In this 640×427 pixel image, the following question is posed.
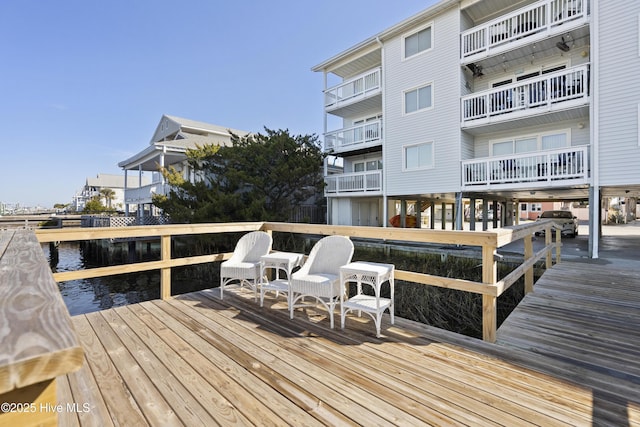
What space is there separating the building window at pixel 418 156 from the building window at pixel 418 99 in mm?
1413

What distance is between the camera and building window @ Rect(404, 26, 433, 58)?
11.4 m

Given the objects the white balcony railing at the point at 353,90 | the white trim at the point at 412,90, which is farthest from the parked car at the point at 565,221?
the white balcony railing at the point at 353,90

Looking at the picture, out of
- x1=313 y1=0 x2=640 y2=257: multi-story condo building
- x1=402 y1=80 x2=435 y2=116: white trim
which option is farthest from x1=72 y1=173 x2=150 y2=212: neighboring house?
x1=402 y1=80 x2=435 y2=116: white trim

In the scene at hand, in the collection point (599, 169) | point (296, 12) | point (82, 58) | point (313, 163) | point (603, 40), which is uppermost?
point (296, 12)

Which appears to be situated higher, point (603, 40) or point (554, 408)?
point (603, 40)

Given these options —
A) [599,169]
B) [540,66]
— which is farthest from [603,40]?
[599,169]

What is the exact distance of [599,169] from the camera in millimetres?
8133

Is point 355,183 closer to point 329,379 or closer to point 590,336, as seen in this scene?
point 590,336

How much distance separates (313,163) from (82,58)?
9.90 metres

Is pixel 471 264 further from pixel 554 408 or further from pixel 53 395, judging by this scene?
pixel 53 395

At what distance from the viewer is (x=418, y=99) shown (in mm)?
11727

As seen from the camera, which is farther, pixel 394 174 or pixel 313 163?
pixel 313 163

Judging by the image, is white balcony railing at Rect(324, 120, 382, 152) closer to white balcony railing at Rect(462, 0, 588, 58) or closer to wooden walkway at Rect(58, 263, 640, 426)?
white balcony railing at Rect(462, 0, 588, 58)

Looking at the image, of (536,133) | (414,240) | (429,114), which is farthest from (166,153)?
(536,133)
